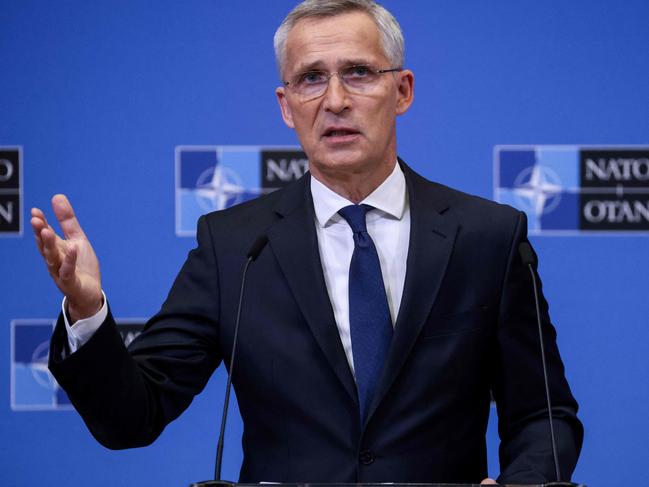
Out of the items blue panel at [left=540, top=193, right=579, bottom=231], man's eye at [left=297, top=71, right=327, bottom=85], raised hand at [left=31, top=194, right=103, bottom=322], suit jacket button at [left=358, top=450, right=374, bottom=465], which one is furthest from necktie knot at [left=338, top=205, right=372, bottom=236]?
blue panel at [left=540, top=193, right=579, bottom=231]

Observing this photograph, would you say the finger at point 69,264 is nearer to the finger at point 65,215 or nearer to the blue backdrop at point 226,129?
the finger at point 65,215

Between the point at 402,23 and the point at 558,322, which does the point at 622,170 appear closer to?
the point at 558,322

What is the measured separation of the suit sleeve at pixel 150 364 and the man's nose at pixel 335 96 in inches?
13.9

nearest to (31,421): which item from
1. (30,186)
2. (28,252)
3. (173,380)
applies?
(28,252)

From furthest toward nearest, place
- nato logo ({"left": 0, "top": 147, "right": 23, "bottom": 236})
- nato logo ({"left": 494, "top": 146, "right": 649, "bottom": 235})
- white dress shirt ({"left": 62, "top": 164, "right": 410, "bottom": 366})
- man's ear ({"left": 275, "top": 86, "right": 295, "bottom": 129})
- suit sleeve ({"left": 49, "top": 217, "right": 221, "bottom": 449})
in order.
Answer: nato logo ({"left": 0, "top": 147, "right": 23, "bottom": 236}), nato logo ({"left": 494, "top": 146, "right": 649, "bottom": 235}), man's ear ({"left": 275, "top": 86, "right": 295, "bottom": 129}), white dress shirt ({"left": 62, "top": 164, "right": 410, "bottom": 366}), suit sleeve ({"left": 49, "top": 217, "right": 221, "bottom": 449})

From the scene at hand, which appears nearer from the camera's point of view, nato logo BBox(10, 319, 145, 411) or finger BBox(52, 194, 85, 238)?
finger BBox(52, 194, 85, 238)

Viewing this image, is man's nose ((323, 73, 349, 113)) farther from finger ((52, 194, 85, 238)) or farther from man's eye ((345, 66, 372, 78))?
finger ((52, 194, 85, 238))

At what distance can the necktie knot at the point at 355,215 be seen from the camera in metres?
1.84

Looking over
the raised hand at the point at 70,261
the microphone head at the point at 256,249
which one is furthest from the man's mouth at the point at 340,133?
the raised hand at the point at 70,261

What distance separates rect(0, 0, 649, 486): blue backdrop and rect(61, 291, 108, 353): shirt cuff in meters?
1.44

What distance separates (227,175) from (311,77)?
1103 mm

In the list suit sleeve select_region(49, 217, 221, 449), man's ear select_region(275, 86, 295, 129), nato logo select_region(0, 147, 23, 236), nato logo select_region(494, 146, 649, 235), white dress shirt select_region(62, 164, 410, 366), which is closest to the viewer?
suit sleeve select_region(49, 217, 221, 449)

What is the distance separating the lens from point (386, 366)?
5.57 ft

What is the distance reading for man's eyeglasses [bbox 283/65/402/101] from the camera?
72.3 inches
